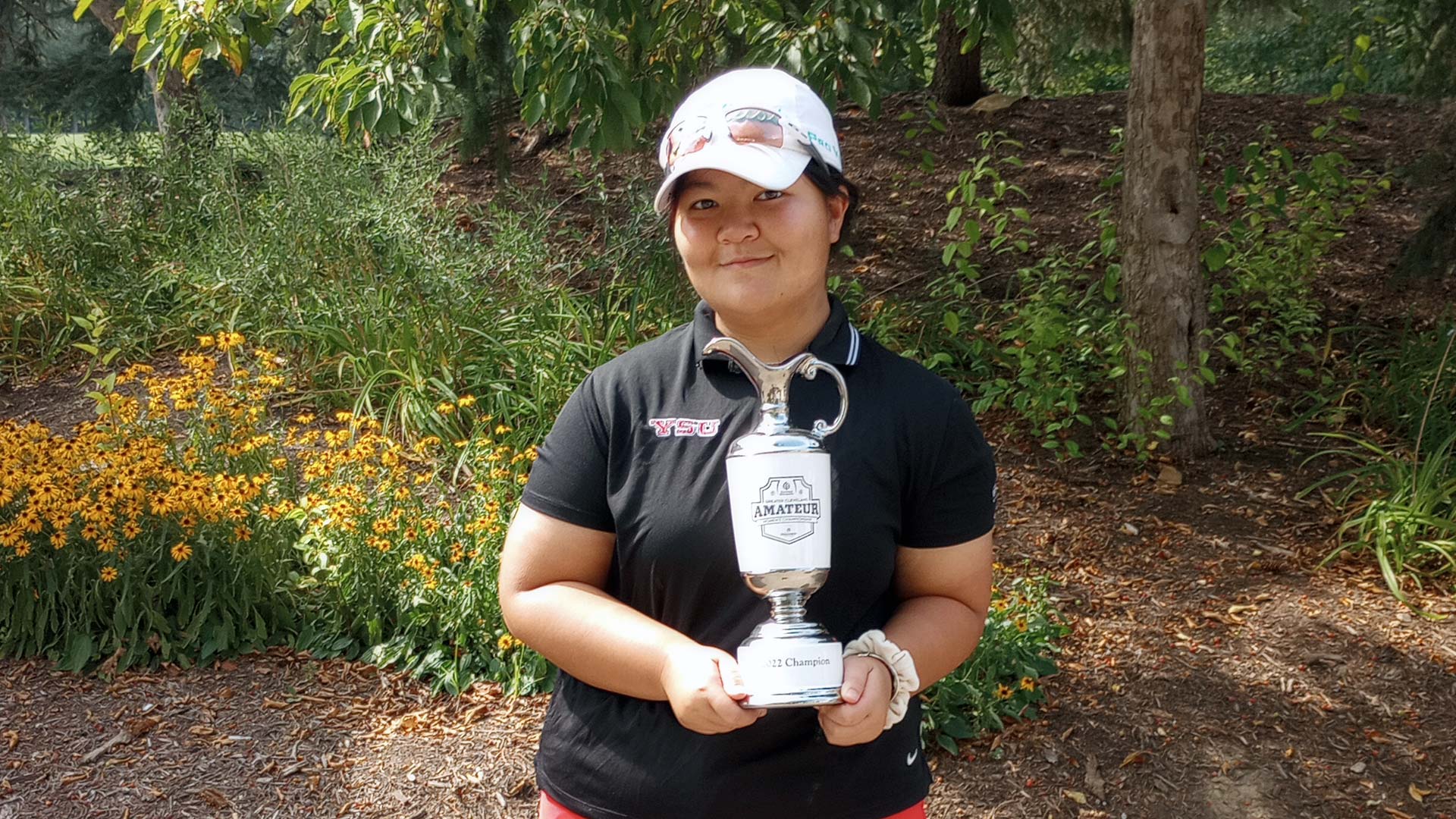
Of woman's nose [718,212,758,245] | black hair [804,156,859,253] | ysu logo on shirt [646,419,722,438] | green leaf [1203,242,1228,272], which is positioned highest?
black hair [804,156,859,253]

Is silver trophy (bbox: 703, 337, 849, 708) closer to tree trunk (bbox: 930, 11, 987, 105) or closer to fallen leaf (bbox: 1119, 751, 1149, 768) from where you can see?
fallen leaf (bbox: 1119, 751, 1149, 768)

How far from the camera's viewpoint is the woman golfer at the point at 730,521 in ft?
4.82

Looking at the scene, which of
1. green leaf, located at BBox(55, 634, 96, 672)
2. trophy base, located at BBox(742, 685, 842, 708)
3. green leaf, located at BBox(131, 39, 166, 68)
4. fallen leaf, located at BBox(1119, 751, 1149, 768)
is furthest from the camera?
green leaf, located at BBox(55, 634, 96, 672)

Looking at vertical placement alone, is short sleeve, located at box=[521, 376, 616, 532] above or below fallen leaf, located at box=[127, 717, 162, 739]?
above

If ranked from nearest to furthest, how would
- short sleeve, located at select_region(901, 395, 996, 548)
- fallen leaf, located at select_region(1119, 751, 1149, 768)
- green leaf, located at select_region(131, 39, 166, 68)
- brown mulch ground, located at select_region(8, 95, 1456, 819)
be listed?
short sleeve, located at select_region(901, 395, 996, 548) → brown mulch ground, located at select_region(8, 95, 1456, 819) → fallen leaf, located at select_region(1119, 751, 1149, 768) → green leaf, located at select_region(131, 39, 166, 68)

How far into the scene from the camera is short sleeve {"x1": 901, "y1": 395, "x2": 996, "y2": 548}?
150 centimetres

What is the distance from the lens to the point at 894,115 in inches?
341

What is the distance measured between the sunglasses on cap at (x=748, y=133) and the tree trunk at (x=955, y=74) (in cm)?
764

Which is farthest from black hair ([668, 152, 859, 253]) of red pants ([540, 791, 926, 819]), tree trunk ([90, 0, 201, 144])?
tree trunk ([90, 0, 201, 144])

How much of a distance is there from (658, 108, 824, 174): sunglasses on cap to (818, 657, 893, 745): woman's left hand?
596mm

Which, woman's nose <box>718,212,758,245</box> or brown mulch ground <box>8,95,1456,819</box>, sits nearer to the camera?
woman's nose <box>718,212,758,245</box>

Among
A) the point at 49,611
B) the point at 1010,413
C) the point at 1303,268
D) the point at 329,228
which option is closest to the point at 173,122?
the point at 329,228

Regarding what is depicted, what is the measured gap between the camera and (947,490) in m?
1.51

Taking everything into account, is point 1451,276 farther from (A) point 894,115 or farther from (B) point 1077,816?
(B) point 1077,816
